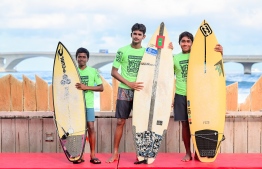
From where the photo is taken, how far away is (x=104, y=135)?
517cm

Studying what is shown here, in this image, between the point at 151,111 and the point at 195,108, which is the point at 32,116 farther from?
the point at 195,108

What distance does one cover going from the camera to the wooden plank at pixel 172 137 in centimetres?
515

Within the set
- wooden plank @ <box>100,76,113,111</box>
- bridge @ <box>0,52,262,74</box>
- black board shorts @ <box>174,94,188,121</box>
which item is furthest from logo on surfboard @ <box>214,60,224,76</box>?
bridge @ <box>0,52,262,74</box>

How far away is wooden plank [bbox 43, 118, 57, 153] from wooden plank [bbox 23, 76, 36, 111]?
0.91 feet

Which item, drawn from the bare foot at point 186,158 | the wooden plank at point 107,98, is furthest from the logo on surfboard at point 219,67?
the wooden plank at point 107,98

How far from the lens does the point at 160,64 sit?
4.64 meters

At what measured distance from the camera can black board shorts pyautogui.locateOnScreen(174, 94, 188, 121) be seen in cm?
454

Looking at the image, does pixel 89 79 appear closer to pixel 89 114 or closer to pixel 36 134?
pixel 89 114

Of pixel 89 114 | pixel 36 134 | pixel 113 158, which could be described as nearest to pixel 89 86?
pixel 89 114

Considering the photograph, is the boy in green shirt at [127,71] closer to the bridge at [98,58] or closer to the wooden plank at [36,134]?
the wooden plank at [36,134]

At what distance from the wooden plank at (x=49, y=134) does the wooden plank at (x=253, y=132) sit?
8.13 feet

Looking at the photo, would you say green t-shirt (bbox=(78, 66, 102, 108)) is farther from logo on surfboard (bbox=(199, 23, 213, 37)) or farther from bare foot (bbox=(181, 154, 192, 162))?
logo on surfboard (bbox=(199, 23, 213, 37))

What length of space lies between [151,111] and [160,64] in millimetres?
540

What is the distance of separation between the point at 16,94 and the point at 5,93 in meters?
0.15
